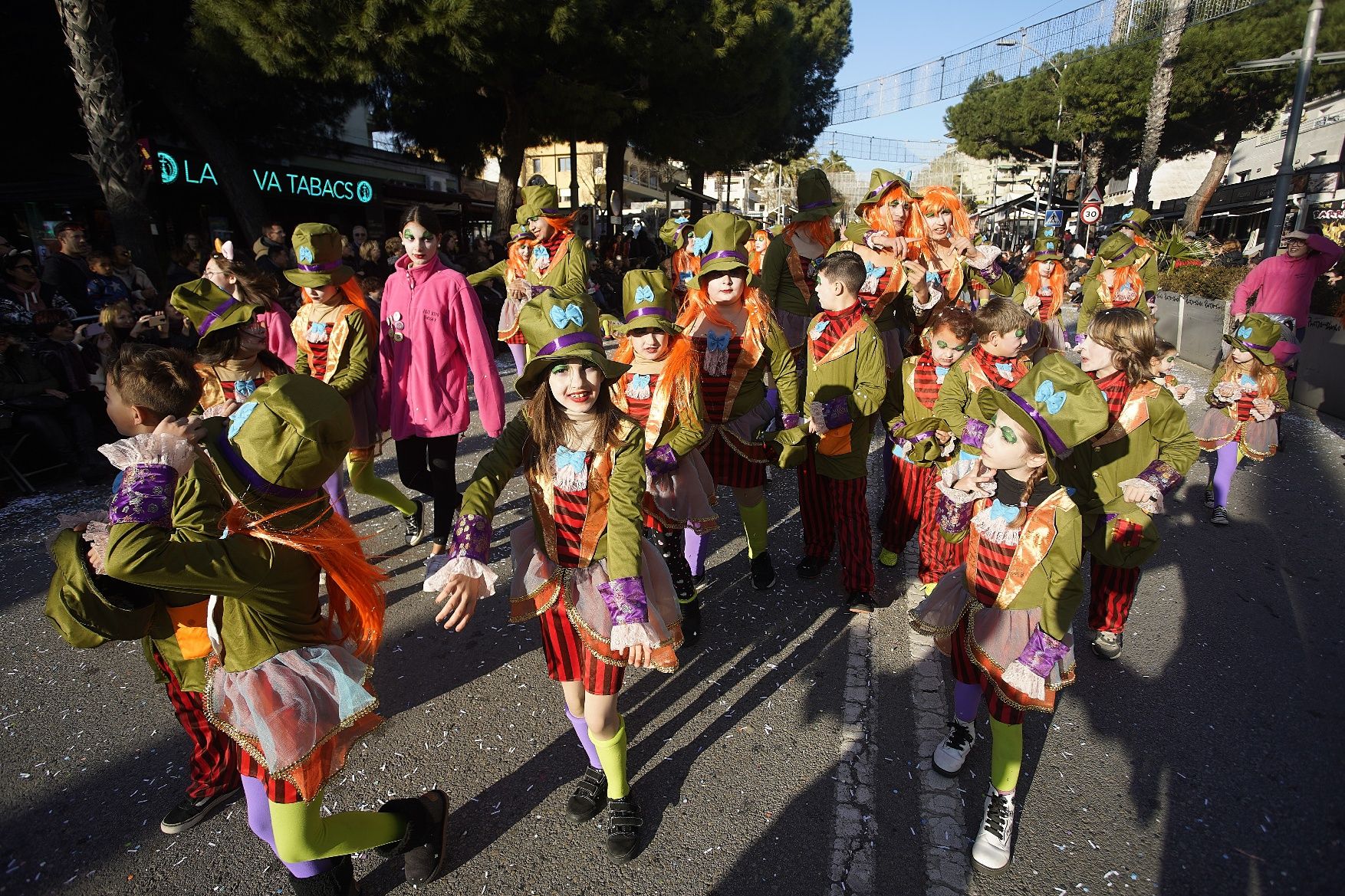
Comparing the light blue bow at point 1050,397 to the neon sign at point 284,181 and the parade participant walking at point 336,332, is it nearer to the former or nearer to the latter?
the parade participant walking at point 336,332

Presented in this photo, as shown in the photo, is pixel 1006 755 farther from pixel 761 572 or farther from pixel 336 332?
pixel 336 332

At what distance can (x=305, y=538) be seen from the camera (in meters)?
2.03

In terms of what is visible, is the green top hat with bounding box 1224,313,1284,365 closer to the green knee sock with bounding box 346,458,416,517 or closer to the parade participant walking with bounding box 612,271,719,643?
the parade participant walking with bounding box 612,271,719,643

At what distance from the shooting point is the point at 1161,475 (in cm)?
325

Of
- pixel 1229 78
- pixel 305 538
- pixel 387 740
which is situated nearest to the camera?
pixel 305 538

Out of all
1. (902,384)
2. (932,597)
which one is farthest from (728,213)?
(932,597)

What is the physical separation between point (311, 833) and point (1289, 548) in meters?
6.05

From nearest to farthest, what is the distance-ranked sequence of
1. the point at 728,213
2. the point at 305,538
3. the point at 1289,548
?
the point at 305,538, the point at 728,213, the point at 1289,548

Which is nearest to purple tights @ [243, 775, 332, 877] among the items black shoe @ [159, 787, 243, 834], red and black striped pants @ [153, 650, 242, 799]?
red and black striped pants @ [153, 650, 242, 799]

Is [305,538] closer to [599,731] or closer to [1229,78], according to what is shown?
[599,731]

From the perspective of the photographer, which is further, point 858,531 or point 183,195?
point 183,195

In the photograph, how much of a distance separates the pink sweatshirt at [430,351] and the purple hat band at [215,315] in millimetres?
911

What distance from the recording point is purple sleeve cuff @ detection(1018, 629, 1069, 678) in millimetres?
2410

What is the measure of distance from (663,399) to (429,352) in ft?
5.75
